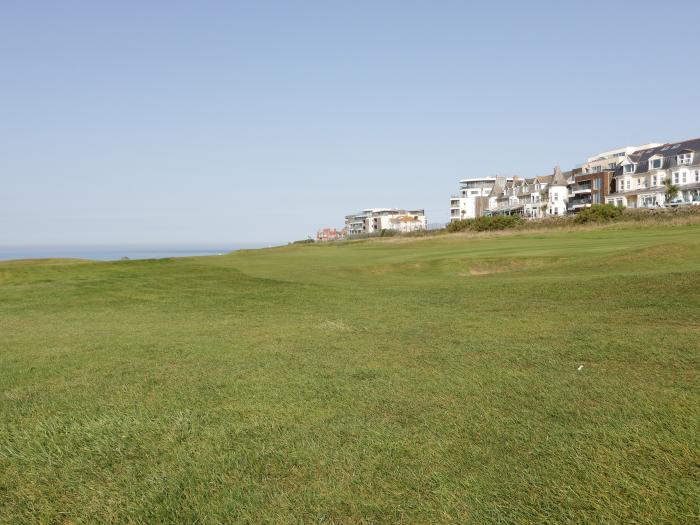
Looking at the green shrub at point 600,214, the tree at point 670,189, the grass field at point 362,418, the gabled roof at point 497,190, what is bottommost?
the grass field at point 362,418

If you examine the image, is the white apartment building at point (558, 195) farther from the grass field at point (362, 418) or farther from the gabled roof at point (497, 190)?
the grass field at point (362, 418)

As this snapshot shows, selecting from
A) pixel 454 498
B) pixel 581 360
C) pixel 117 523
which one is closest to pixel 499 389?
pixel 581 360

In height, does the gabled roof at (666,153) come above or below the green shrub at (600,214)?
above

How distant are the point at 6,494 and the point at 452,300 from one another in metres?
11.9

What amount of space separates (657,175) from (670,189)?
10.2 meters

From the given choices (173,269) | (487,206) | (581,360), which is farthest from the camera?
(487,206)

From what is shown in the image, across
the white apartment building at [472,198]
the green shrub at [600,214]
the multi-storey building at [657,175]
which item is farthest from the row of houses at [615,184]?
the green shrub at [600,214]

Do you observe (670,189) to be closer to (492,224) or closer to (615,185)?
(615,185)

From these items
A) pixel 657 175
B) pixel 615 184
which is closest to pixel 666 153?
pixel 657 175

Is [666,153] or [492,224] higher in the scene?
[666,153]

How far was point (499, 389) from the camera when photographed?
20.6 feet

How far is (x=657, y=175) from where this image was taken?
294ft

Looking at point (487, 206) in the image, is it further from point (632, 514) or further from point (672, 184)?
point (632, 514)

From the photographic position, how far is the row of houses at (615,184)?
85000mm
